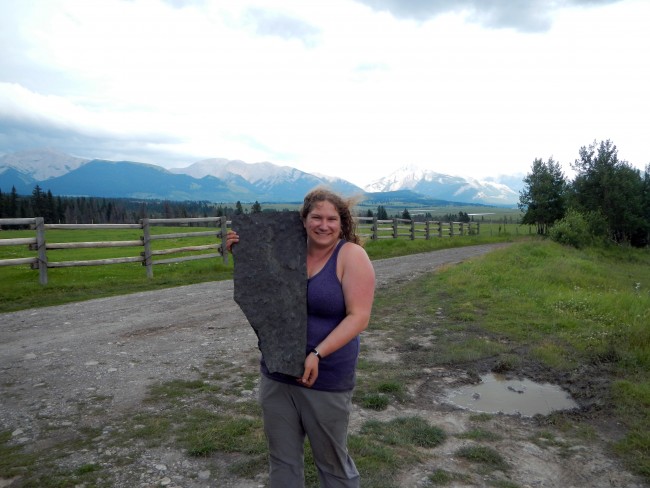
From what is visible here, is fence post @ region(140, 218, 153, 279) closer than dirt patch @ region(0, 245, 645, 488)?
No

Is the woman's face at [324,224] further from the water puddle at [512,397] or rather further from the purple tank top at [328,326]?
the water puddle at [512,397]

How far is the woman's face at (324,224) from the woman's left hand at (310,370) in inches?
21.0

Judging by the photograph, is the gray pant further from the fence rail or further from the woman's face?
the fence rail

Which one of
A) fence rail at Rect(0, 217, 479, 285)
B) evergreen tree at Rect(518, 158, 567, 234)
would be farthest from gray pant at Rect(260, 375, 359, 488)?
evergreen tree at Rect(518, 158, 567, 234)

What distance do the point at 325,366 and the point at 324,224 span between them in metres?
0.66

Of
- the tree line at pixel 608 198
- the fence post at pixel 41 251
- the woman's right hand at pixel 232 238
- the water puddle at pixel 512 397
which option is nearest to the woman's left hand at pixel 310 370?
the woman's right hand at pixel 232 238

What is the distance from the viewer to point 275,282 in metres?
2.28

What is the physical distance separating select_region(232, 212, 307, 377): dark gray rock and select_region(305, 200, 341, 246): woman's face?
105 millimetres

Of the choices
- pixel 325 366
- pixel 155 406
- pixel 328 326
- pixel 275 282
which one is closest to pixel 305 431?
pixel 325 366

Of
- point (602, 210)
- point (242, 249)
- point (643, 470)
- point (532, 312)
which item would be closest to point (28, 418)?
point (242, 249)

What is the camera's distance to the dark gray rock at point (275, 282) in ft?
7.06

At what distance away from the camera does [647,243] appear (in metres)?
36.6

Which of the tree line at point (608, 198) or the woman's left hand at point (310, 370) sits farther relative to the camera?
the tree line at point (608, 198)

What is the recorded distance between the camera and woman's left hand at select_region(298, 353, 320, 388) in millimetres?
2057
